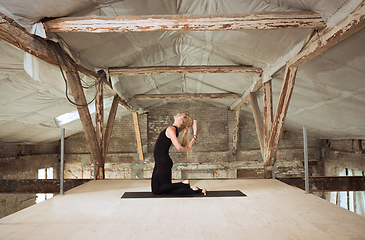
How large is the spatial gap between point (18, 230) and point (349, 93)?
511cm

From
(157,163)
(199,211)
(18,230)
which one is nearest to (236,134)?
(157,163)

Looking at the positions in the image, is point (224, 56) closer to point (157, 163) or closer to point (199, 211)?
point (157, 163)

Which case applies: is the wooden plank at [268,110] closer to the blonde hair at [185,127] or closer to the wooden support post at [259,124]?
the wooden support post at [259,124]

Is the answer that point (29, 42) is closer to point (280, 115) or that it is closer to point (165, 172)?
point (165, 172)

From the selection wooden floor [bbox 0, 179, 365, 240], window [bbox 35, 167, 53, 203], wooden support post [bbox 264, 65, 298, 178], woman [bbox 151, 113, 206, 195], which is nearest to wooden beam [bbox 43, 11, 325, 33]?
wooden support post [bbox 264, 65, 298, 178]

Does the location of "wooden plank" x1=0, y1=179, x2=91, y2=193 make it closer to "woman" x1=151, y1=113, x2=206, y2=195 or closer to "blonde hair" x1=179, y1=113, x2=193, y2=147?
"woman" x1=151, y1=113, x2=206, y2=195

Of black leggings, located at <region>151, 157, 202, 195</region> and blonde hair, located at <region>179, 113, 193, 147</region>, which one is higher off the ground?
blonde hair, located at <region>179, 113, 193, 147</region>

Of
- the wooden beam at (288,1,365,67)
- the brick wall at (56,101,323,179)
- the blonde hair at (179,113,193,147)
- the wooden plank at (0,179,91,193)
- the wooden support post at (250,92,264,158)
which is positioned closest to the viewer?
the wooden beam at (288,1,365,67)

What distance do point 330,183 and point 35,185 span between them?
579 centimetres

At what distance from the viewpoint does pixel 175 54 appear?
5504 millimetres

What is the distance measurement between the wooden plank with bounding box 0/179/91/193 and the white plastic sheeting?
150cm

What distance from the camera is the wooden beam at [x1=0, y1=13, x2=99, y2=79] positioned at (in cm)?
254

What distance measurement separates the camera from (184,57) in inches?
228

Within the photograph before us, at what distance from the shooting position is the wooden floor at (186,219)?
6.50 feet
